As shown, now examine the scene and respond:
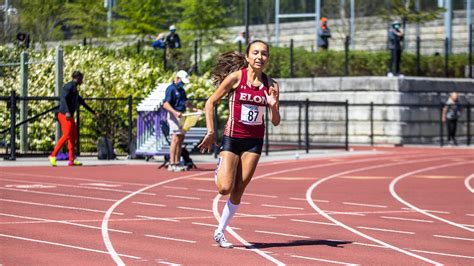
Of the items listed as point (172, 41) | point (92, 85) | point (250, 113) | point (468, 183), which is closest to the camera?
point (250, 113)

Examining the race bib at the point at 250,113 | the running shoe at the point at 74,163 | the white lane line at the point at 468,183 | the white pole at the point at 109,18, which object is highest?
the white pole at the point at 109,18

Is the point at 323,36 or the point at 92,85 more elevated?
the point at 323,36

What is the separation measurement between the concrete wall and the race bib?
82.6 feet

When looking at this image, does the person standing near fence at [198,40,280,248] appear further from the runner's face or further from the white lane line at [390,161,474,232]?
the white lane line at [390,161,474,232]

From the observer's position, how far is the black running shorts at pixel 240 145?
38.2ft

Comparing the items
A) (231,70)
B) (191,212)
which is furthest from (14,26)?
(231,70)

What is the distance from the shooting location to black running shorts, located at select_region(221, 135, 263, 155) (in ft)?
38.2

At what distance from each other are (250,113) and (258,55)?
22.2 inches

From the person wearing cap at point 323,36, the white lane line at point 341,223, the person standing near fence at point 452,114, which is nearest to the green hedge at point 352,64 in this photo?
the person wearing cap at point 323,36

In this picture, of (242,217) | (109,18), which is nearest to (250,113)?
(242,217)

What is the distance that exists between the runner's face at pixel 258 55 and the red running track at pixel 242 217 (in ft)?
5.74

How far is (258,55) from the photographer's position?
38.0 ft

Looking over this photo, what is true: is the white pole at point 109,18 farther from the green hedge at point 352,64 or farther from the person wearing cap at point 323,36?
the person wearing cap at point 323,36

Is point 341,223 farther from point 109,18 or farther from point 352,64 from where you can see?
point 109,18
